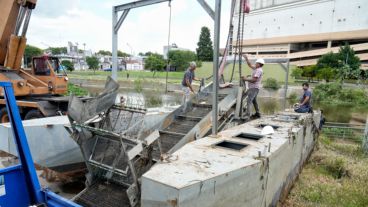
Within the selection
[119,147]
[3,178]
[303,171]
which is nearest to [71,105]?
[119,147]

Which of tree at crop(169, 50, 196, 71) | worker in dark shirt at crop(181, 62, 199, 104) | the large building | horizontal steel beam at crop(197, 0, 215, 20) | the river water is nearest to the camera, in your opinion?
horizontal steel beam at crop(197, 0, 215, 20)

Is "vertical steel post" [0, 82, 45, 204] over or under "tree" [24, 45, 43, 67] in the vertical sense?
under

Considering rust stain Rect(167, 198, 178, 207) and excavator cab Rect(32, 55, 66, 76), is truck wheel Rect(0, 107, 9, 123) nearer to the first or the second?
excavator cab Rect(32, 55, 66, 76)

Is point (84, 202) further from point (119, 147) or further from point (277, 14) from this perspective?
point (277, 14)

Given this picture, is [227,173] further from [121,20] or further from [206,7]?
[121,20]

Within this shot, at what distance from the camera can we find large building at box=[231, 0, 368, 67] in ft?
178

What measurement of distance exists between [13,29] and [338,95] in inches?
1120

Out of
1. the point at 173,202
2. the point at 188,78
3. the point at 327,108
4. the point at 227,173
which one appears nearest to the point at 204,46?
the point at 327,108

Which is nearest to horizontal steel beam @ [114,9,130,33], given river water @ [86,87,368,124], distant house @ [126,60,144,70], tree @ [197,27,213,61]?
river water @ [86,87,368,124]

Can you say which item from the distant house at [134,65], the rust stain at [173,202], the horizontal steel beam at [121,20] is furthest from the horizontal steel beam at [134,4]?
the distant house at [134,65]

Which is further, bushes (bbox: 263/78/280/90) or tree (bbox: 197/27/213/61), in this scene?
tree (bbox: 197/27/213/61)

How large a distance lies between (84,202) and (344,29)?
6351 centimetres

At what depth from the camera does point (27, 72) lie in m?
10.2

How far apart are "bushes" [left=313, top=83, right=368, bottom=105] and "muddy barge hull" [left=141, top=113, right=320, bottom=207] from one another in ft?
85.2
